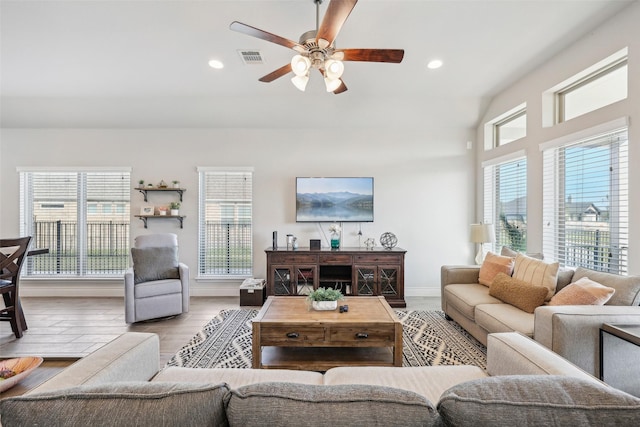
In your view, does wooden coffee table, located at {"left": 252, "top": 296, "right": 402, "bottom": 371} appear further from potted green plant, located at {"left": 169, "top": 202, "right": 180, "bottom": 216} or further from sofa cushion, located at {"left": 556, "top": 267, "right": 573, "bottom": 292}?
potted green plant, located at {"left": 169, "top": 202, "right": 180, "bottom": 216}

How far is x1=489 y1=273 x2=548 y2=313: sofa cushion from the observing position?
8.29 ft

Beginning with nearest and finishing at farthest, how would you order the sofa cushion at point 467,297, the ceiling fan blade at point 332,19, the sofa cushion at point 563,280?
the ceiling fan blade at point 332,19 < the sofa cushion at point 563,280 < the sofa cushion at point 467,297

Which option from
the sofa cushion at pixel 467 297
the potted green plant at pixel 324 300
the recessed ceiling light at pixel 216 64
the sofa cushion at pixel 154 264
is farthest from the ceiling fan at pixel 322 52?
the sofa cushion at pixel 154 264

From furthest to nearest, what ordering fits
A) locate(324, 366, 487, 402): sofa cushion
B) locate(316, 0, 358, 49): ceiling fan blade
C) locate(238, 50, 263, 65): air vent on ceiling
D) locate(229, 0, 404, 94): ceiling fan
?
locate(238, 50, 263, 65): air vent on ceiling
locate(229, 0, 404, 94): ceiling fan
locate(316, 0, 358, 49): ceiling fan blade
locate(324, 366, 487, 402): sofa cushion

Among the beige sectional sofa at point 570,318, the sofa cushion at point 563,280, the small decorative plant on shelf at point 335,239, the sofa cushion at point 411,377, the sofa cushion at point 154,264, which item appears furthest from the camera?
the small decorative plant on shelf at point 335,239

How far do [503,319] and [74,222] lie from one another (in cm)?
607

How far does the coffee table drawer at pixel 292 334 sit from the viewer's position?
2336 millimetres

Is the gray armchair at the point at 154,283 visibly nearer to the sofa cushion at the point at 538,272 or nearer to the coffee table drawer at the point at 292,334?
the coffee table drawer at the point at 292,334

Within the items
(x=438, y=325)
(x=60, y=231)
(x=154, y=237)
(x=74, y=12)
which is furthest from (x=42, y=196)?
(x=438, y=325)

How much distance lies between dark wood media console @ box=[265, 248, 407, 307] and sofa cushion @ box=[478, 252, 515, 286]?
104cm

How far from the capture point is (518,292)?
8.75ft

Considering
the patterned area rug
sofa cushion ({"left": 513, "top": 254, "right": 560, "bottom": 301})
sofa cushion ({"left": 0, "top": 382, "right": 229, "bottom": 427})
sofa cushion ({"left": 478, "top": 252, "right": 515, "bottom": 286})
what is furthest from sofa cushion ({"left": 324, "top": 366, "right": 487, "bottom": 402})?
sofa cushion ({"left": 478, "top": 252, "right": 515, "bottom": 286})

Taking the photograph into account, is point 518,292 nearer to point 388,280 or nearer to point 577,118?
point 388,280

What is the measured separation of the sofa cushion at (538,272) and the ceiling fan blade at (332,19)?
9.01 feet
